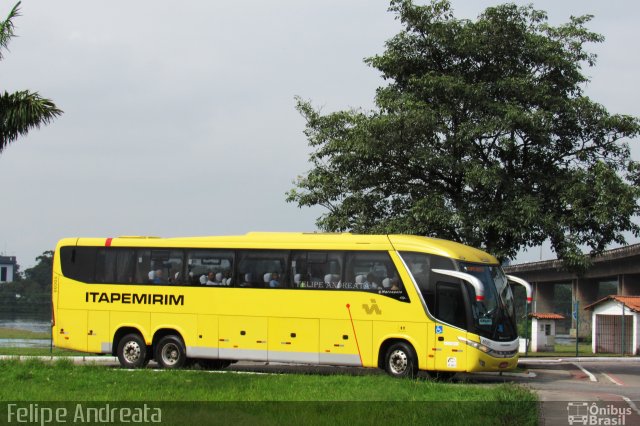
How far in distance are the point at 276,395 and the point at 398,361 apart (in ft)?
19.8

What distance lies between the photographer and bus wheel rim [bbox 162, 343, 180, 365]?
22688mm

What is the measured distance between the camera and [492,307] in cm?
2042

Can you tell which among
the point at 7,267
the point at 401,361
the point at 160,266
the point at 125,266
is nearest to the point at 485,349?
the point at 401,361

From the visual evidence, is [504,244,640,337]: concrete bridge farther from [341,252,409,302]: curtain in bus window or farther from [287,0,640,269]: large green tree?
[341,252,409,302]: curtain in bus window

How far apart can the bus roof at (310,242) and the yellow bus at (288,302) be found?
0.03 m

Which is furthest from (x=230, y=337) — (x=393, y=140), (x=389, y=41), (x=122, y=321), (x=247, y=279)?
(x=389, y=41)

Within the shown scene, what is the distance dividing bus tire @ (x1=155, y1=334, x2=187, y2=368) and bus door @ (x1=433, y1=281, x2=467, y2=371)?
20.6 feet

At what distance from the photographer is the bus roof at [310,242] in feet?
68.2

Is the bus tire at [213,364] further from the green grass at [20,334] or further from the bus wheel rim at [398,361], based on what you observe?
the green grass at [20,334]

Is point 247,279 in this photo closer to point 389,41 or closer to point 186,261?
point 186,261

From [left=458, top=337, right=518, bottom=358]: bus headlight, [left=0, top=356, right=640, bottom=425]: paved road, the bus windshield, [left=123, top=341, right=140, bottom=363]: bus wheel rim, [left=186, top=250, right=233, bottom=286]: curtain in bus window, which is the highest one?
[left=186, top=250, right=233, bottom=286]: curtain in bus window

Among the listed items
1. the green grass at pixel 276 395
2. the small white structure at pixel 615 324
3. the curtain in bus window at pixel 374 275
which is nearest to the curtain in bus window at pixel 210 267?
the curtain in bus window at pixel 374 275

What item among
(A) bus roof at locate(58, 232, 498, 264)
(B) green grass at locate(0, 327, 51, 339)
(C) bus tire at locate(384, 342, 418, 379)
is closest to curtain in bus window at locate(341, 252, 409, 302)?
(A) bus roof at locate(58, 232, 498, 264)

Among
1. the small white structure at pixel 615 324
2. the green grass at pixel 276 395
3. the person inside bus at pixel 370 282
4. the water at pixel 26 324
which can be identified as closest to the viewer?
the green grass at pixel 276 395
